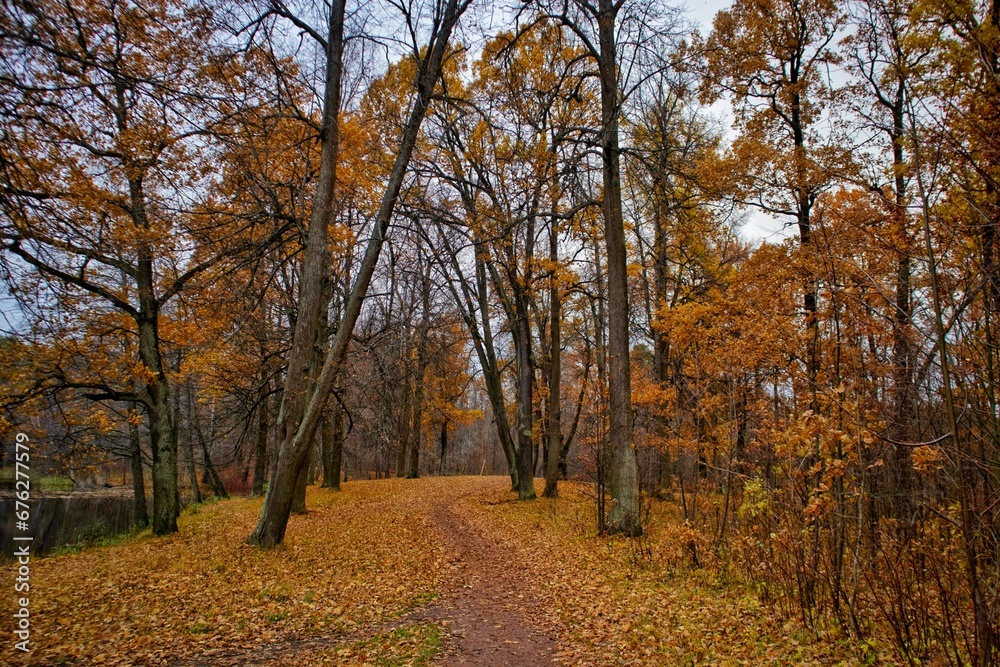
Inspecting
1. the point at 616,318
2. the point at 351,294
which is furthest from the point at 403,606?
the point at 616,318

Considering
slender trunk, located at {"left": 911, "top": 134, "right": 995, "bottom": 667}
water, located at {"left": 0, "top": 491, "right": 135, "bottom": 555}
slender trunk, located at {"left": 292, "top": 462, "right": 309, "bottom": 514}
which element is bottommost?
water, located at {"left": 0, "top": 491, "right": 135, "bottom": 555}

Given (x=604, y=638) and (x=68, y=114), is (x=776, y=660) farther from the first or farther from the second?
(x=68, y=114)

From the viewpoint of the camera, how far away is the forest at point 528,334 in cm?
374

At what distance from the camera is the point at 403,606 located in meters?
5.60

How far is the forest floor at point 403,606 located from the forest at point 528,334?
0.05m

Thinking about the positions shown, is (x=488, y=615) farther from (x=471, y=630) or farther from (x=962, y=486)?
(x=962, y=486)

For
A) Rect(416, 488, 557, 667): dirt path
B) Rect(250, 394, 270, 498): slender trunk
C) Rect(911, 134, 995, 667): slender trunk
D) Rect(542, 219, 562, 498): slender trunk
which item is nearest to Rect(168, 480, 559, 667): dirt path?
Rect(416, 488, 557, 667): dirt path

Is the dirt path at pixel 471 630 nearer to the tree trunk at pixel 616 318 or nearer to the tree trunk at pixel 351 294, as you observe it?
the tree trunk at pixel 616 318

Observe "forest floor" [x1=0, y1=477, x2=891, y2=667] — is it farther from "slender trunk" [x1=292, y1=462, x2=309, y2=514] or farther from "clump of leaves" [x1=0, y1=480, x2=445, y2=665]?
"slender trunk" [x1=292, y1=462, x2=309, y2=514]

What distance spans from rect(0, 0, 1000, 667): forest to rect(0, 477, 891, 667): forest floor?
2.0 inches

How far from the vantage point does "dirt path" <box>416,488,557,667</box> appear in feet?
14.3

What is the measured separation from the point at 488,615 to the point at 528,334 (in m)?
Result: 9.76

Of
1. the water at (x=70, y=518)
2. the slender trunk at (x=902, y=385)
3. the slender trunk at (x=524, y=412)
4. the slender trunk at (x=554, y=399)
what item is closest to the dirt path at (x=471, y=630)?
the slender trunk at (x=902, y=385)

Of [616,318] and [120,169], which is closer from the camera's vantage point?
[120,169]
